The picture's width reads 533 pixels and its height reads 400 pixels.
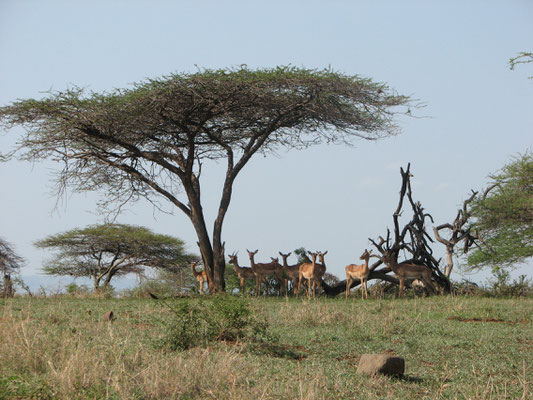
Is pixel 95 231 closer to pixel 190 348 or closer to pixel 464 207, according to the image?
pixel 464 207

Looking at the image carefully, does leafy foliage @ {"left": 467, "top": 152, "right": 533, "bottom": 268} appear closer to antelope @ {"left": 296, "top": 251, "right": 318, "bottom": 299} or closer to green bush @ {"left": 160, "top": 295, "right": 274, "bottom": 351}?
antelope @ {"left": 296, "top": 251, "right": 318, "bottom": 299}

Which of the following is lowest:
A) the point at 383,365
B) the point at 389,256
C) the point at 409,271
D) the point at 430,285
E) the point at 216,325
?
the point at 383,365

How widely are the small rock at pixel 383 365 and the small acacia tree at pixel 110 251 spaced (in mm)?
21343

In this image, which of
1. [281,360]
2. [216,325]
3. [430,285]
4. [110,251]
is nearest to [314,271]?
[430,285]

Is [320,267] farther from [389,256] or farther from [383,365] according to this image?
[383,365]

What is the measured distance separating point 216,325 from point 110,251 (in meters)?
21.4

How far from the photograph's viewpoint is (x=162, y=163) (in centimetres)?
1678

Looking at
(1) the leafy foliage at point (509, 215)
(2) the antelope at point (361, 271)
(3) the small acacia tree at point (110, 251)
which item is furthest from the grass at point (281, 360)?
(3) the small acacia tree at point (110, 251)

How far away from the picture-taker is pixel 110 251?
28062mm

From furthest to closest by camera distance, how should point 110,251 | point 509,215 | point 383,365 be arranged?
1. point 110,251
2. point 509,215
3. point 383,365

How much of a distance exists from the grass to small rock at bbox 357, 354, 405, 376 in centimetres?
10

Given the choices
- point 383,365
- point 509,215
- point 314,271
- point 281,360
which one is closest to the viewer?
point 383,365

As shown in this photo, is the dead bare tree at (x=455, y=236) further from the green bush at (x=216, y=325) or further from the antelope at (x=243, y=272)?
the green bush at (x=216, y=325)

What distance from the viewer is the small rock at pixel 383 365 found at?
19.1 feet
